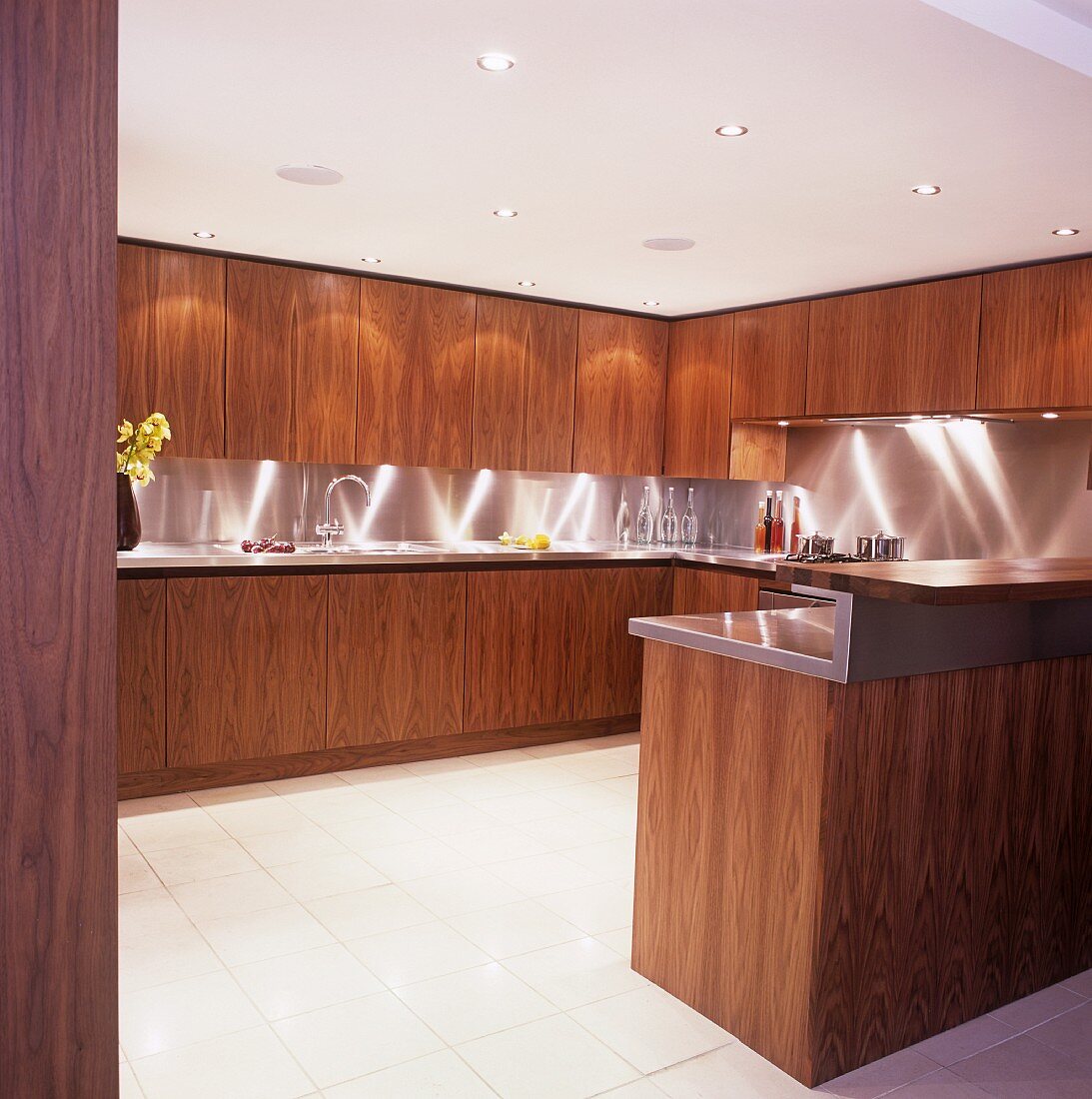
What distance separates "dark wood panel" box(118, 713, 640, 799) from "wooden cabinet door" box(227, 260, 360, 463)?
1381 mm

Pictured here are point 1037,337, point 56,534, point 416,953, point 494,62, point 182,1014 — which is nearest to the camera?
point 56,534

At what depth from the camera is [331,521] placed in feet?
17.2

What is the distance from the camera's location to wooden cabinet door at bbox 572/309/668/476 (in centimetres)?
570

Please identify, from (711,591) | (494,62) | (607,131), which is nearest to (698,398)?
(711,591)

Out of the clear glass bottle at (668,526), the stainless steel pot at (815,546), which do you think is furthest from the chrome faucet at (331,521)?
the stainless steel pot at (815,546)

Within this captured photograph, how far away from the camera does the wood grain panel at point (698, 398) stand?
5.67 meters

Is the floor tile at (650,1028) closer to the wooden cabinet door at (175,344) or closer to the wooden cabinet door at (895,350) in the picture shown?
the wooden cabinet door at (895,350)

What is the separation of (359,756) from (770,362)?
9.45 ft

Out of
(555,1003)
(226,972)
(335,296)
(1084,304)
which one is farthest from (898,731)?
(335,296)

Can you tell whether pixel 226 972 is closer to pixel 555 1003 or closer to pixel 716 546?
pixel 555 1003

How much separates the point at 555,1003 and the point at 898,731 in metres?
1.13

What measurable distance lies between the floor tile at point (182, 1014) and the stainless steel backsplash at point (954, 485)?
146 inches

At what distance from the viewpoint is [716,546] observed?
244 inches

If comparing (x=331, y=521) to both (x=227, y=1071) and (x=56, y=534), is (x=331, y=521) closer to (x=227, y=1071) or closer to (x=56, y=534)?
(x=227, y=1071)
